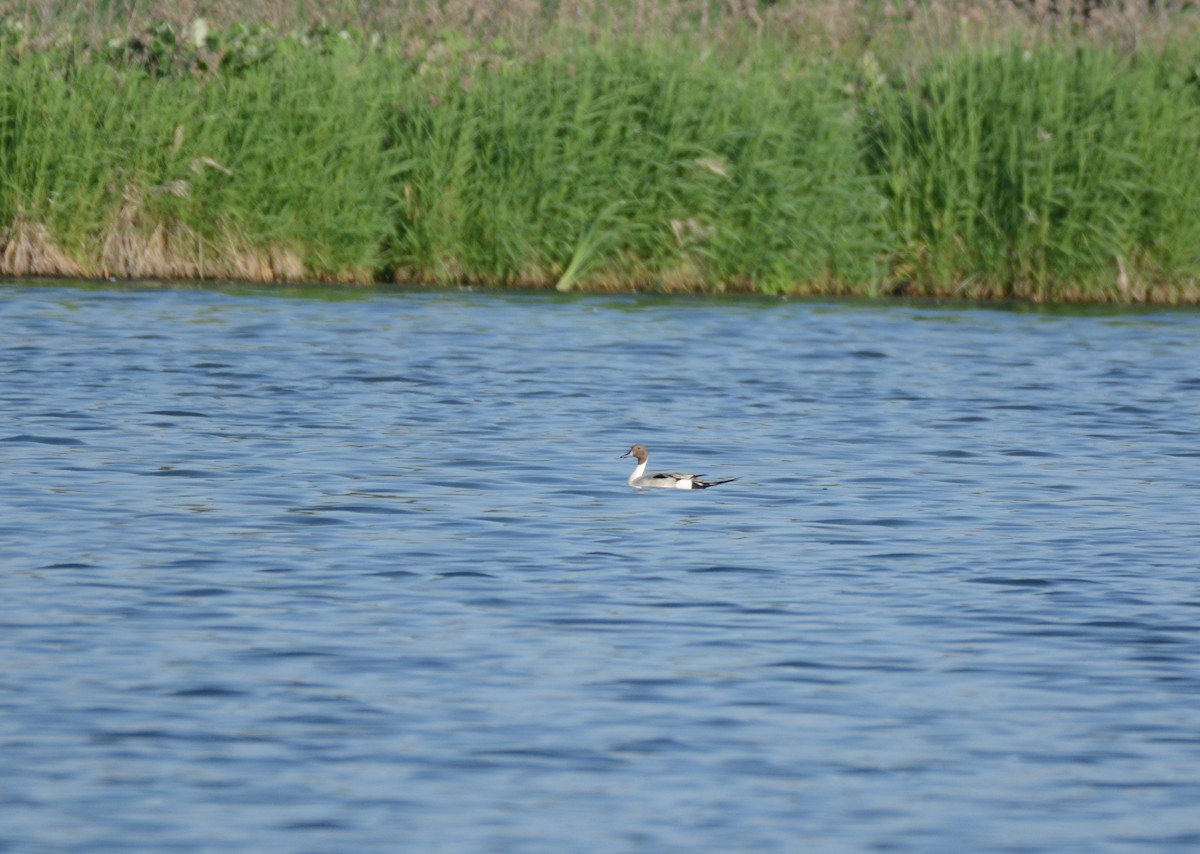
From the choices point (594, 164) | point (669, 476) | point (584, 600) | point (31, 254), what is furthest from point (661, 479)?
point (31, 254)

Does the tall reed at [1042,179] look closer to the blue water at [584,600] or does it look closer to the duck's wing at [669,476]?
the blue water at [584,600]

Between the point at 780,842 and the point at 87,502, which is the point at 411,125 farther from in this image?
the point at 780,842

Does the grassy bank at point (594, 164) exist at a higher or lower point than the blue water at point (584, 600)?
higher

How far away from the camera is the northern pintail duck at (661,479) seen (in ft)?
31.3

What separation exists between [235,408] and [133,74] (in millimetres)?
4926

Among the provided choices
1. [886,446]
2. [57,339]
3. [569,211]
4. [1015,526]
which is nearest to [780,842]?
[1015,526]

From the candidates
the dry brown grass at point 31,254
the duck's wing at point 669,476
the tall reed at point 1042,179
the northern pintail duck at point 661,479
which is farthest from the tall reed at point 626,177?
the duck's wing at point 669,476

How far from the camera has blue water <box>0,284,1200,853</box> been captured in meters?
5.20

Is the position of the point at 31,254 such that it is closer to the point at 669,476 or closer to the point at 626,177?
the point at 626,177

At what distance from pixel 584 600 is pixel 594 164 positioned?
9.19m

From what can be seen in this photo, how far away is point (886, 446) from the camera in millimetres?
11141

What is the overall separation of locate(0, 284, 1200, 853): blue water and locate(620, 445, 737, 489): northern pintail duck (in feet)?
0.34

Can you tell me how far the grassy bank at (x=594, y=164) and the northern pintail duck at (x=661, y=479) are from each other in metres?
6.37

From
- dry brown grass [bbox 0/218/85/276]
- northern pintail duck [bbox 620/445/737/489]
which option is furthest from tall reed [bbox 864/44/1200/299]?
northern pintail duck [bbox 620/445/737/489]
